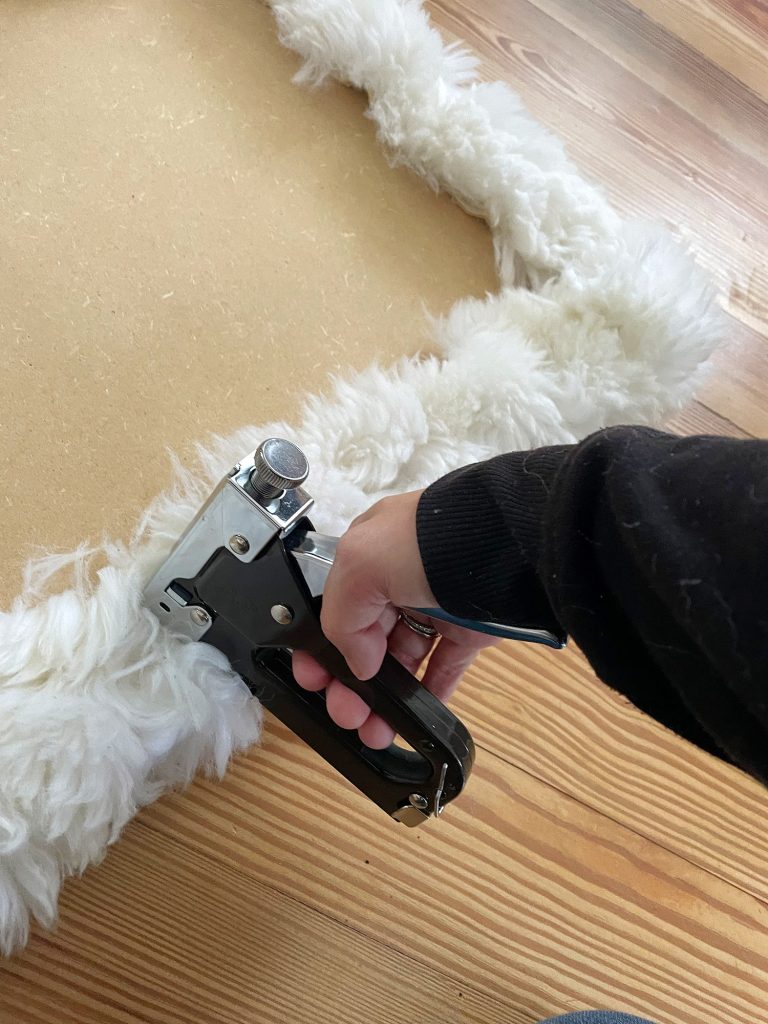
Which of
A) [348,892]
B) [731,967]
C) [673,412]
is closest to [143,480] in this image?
[348,892]

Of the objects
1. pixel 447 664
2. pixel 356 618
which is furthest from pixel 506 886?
pixel 356 618

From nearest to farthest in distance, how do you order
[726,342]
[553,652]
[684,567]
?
[684,567] → [553,652] → [726,342]

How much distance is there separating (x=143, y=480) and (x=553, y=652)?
1.10 ft

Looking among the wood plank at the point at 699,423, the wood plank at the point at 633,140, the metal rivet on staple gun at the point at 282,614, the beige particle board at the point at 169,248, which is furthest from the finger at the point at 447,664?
the wood plank at the point at 633,140

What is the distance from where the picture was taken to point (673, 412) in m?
0.75

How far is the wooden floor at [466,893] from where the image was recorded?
1.71 ft

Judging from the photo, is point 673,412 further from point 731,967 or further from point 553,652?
point 731,967

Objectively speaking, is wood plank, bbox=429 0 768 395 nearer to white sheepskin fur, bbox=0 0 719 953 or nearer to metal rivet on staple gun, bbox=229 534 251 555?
white sheepskin fur, bbox=0 0 719 953

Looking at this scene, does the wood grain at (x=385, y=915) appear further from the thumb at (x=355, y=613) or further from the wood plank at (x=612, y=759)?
the thumb at (x=355, y=613)

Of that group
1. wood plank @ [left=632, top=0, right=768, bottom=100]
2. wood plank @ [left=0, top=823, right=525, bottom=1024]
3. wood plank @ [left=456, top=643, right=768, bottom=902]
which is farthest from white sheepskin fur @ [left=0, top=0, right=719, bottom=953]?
wood plank @ [left=632, top=0, right=768, bottom=100]

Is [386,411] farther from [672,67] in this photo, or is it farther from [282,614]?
Answer: [672,67]

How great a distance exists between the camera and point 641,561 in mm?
322

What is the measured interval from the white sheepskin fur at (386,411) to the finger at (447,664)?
11 cm

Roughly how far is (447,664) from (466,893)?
166 millimetres
